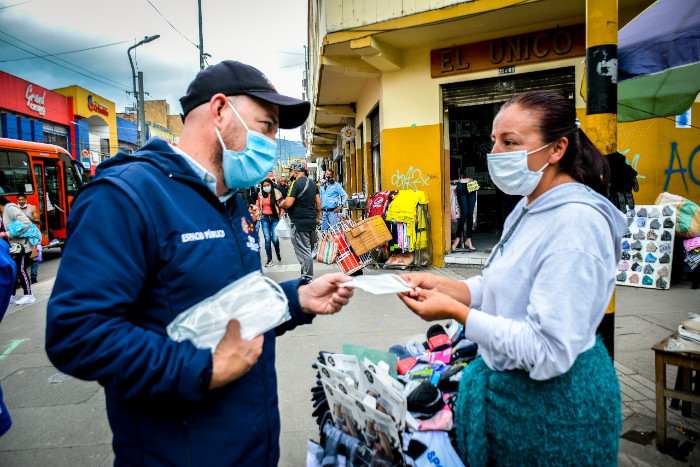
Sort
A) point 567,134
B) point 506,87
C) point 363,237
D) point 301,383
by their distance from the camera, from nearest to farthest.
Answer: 1. point 567,134
2. point 301,383
3. point 363,237
4. point 506,87

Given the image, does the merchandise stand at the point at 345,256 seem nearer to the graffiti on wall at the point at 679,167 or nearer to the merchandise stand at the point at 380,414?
the merchandise stand at the point at 380,414

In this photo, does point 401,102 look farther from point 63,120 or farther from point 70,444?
point 63,120

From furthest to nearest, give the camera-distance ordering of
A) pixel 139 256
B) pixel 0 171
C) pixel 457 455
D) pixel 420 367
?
pixel 0 171 → pixel 420 367 → pixel 457 455 → pixel 139 256

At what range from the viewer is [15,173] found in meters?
11.9

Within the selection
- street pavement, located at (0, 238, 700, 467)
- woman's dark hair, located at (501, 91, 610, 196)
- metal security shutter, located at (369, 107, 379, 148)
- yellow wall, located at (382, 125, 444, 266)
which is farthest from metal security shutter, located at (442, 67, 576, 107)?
woman's dark hair, located at (501, 91, 610, 196)

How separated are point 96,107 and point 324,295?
116 feet

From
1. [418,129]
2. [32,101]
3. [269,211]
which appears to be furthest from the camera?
[32,101]

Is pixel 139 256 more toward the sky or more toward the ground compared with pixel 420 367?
more toward the sky

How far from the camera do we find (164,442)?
46.1 inches

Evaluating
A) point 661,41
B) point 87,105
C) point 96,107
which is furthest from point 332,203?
Answer: point 96,107

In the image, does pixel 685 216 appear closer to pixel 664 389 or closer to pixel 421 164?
pixel 421 164

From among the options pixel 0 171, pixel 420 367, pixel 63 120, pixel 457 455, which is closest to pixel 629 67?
pixel 420 367

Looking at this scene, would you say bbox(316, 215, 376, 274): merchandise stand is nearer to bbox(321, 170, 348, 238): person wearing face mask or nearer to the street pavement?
the street pavement

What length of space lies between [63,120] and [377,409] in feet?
107
